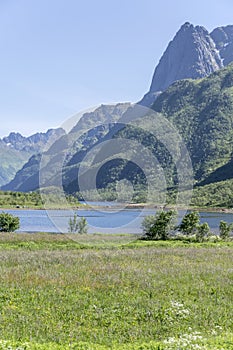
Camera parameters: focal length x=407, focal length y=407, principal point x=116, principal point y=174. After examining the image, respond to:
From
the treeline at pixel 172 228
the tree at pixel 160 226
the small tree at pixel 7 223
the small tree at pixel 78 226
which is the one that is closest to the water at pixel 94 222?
the small tree at pixel 78 226

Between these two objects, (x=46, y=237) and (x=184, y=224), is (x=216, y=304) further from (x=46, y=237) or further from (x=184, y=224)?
(x=184, y=224)

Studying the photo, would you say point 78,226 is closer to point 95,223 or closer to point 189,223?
point 189,223

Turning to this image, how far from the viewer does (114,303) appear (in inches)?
761

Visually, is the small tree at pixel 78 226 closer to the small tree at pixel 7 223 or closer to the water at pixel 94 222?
the small tree at pixel 7 223

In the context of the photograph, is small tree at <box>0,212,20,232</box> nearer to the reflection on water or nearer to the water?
the reflection on water

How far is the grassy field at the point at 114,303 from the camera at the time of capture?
14497 millimetres

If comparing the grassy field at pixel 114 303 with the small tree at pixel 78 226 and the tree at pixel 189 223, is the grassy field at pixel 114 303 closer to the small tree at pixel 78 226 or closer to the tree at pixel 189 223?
the tree at pixel 189 223

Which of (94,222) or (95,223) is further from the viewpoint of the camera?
(94,222)

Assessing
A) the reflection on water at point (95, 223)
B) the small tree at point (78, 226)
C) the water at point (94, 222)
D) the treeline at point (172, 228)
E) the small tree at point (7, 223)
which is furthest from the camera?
the reflection on water at point (95, 223)

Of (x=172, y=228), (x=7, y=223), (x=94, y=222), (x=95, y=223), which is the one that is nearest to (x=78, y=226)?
(x=7, y=223)

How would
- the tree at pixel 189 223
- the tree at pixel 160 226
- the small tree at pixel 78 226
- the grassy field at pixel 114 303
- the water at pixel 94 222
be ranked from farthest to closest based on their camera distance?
the water at pixel 94 222, the small tree at pixel 78 226, the tree at pixel 189 223, the tree at pixel 160 226, the grassy field at pixel 114 303

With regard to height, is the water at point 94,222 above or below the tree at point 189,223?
below

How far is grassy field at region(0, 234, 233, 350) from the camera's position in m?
14.5

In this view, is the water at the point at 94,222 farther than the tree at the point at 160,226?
Yes
